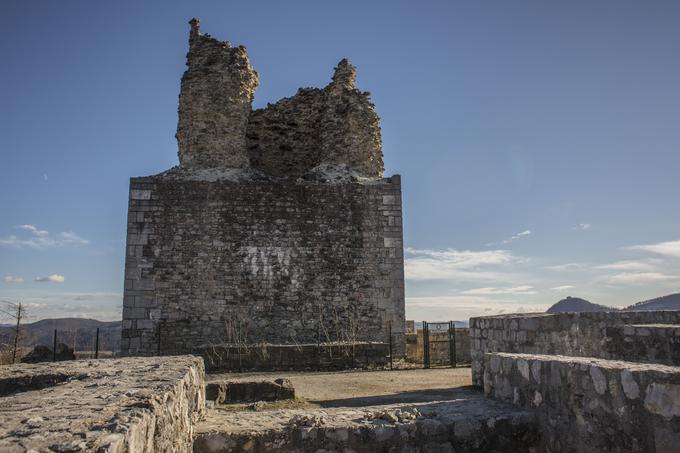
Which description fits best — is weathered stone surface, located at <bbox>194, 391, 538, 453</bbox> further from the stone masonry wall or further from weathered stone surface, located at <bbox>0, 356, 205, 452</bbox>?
the stone masonry wall

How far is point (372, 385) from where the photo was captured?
831cm

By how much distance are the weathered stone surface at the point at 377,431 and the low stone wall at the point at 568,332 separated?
71.7 inches

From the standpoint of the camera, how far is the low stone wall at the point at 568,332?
5.25 m

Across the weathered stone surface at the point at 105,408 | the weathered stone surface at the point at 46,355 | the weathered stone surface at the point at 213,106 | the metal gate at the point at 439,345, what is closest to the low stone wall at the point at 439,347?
the metal gate at the point at 439,345

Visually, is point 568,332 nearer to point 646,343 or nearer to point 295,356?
point 646,343

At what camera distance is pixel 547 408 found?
3492 mm

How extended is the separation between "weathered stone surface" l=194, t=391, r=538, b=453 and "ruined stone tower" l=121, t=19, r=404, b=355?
8.73 meters

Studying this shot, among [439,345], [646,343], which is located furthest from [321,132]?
[646,343]

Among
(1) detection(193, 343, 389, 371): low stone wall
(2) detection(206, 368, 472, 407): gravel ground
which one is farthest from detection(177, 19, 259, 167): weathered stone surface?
(2) detection(206, 368, 472, 407): gravel ground

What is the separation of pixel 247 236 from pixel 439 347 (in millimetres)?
5872

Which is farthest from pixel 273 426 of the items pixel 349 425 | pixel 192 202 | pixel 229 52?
pixel 229 52

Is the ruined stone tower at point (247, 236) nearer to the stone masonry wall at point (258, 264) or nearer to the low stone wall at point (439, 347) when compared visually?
the stone masonry wall at point (258, 264)

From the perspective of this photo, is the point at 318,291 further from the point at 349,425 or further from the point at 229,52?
the point at 349,425

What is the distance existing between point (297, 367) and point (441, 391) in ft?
12.2
